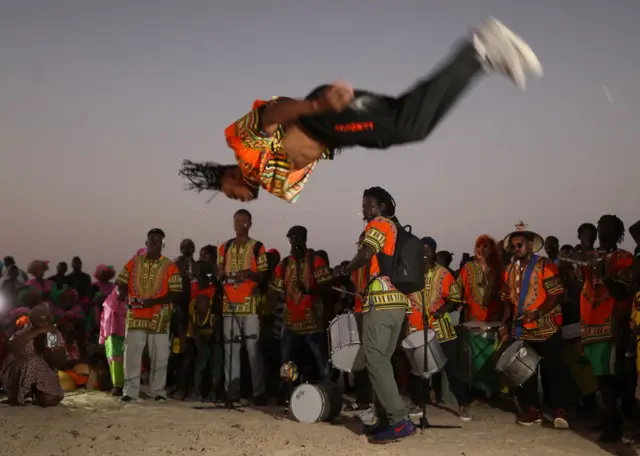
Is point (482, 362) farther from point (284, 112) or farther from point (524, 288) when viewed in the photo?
point (284, 112)

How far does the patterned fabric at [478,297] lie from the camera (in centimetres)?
808

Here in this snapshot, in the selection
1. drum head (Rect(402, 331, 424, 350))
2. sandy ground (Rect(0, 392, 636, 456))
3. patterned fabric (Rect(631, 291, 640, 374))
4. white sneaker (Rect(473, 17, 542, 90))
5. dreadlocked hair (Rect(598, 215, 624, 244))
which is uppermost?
white sneaker (Rect(473, 17, 542, 90))

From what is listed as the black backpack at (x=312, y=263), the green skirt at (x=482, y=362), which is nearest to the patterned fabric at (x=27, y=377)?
the black backpack at (x=312, y=263)

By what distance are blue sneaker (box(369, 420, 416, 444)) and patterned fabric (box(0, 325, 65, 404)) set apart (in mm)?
3886

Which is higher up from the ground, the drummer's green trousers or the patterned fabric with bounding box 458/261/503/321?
the patterned fabric with bounding box 458/261/503/321

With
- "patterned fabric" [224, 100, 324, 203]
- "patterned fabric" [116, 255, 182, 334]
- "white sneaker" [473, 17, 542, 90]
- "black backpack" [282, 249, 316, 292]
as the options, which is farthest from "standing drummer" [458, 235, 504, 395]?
"white sneaker" [473, 17, 542, 90]

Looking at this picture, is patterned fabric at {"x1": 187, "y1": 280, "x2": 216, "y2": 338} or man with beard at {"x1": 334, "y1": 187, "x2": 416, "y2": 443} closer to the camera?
man with beard at {"x1": 334, "y1": 187, "x2": 416, "y2": 443}

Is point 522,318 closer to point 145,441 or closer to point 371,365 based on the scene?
point 371,365

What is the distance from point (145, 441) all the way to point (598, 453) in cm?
394

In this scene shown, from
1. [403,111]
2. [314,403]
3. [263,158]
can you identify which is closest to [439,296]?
[314,403]

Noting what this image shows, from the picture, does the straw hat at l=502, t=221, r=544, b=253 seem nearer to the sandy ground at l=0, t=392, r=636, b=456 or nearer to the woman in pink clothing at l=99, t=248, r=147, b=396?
the sandy ground at l=0, t=392, r=636, b=456

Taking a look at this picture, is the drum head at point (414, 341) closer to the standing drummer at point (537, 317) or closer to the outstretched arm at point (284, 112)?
the standing drummer at point (537, 317)

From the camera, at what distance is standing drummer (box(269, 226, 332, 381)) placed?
28.2 ft

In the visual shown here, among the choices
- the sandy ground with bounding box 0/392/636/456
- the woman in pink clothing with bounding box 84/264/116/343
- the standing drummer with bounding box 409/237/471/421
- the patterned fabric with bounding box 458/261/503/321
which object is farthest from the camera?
the woman in pink clothing with bounding box 84/264/116/343
